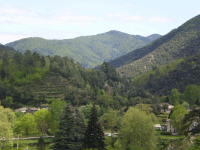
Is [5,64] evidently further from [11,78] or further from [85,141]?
[85,141]

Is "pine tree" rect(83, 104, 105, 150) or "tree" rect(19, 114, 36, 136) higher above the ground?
"pine tree" rect(83, 104, 105, 150)

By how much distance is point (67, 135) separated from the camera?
132ft

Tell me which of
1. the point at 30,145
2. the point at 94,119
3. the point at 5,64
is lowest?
the point at 30,145

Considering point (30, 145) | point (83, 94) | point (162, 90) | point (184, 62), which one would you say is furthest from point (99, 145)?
point (184, 62)

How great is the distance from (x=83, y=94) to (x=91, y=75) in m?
27.7

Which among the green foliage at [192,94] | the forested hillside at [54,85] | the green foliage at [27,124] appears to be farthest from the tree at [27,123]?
the green foliage at [192,94]

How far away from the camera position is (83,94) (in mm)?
99062

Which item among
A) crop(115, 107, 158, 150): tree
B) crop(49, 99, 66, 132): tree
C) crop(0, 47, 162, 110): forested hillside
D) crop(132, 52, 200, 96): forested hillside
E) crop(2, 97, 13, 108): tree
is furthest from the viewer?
crop(132, 52, 200, 96): forested hillside

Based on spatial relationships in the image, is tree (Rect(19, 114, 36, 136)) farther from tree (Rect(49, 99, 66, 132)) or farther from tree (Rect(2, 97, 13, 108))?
tree (Rect(2, 97, 13, 108))

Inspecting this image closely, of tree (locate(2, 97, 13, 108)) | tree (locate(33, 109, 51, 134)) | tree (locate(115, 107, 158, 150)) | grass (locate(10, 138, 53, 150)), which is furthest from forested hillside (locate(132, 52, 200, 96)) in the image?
grass (locate(10, 138, 53, 150))

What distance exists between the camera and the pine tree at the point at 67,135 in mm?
39438

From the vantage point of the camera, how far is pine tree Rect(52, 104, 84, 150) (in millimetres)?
39438

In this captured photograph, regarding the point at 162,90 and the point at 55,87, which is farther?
the point at 162,90

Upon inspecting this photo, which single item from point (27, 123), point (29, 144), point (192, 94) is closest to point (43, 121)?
point (27, 123)
